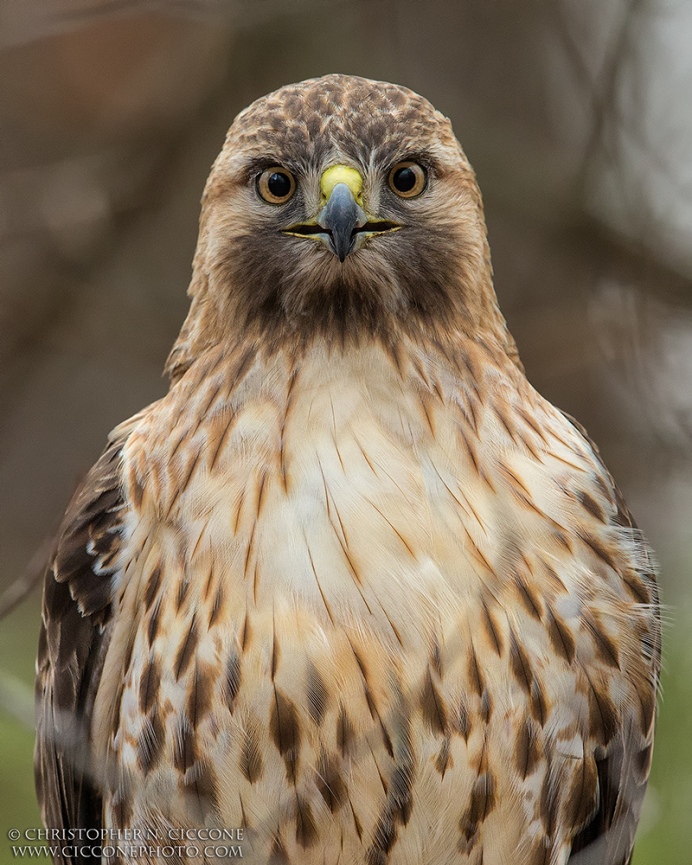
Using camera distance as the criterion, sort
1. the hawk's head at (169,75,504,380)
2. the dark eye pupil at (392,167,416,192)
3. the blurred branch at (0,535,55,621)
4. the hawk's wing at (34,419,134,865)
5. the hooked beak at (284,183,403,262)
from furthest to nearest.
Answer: the hawk's wing at (34,419,134,865) → the dark eye pupil at (392,167,416,192) → the hawk's head at (169,75,504,380) → the hooked beak at (284,183,403,262) → the blurred branch at (0,535,55,621)

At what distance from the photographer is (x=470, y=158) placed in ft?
12.9

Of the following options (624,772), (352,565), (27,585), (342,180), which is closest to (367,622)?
(352,565)

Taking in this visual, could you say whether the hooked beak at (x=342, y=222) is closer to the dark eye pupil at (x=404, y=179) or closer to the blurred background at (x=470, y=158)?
the dark eye pupil at (x=404, y=179)

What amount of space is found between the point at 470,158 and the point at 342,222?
1713 millimetres

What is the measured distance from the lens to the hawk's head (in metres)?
2.51

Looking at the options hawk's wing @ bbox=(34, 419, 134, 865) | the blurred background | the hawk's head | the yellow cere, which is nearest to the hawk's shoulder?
hawk's wing @ bbox=(34, 419, 134, 865)

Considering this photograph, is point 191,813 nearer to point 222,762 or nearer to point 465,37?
point 222,762

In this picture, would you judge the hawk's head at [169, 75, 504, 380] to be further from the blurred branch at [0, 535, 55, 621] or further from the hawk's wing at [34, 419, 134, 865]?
the blurred branch at [0, 535, 55, 621]

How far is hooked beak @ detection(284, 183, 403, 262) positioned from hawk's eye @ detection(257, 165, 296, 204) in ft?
0.48

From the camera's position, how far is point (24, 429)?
636 cm

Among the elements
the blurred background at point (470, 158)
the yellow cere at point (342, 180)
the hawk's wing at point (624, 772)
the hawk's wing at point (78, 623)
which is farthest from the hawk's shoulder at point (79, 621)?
the hawk's wing at point (624, 772)

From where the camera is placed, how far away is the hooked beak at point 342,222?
7.87 feet

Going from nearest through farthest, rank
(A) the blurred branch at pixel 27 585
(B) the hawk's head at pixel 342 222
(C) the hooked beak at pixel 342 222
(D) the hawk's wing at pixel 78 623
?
(A) the blurred branch at pixel 27 585 < (C) the hooked beak at pixel 342 222 < (B) the hawk's head at pixel 342 222 < (D) the hawk's wing at pixel 78 623

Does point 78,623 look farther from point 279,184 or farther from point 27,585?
point 279,184
